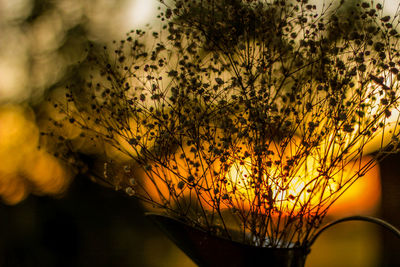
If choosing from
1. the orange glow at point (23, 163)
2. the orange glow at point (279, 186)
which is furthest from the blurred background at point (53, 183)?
the orange glow at point (279, 186)

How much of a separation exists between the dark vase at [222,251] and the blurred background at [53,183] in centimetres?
179

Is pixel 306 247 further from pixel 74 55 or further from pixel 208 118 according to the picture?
pixel 74 55

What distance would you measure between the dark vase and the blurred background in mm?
1789

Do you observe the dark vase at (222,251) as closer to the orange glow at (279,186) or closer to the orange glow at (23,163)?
the orange glow at (279,186)

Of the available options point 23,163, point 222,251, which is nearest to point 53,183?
point 23,163

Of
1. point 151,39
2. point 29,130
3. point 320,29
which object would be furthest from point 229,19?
point 29,130

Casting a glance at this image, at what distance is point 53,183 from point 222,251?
7.75 ft

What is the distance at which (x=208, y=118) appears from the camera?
31.8 inches

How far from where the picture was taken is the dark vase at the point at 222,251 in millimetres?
741

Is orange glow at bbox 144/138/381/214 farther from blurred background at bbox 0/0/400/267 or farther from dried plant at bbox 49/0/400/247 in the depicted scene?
blurred background at bbox 0/0/400/267

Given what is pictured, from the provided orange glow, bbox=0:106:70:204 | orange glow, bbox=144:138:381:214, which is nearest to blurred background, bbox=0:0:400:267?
orange glow, bbox=0:106:70:204

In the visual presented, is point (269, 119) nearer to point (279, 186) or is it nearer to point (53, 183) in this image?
point (279, 186)

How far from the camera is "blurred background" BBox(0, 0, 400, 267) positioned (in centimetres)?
264

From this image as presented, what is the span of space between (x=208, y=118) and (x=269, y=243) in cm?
29
